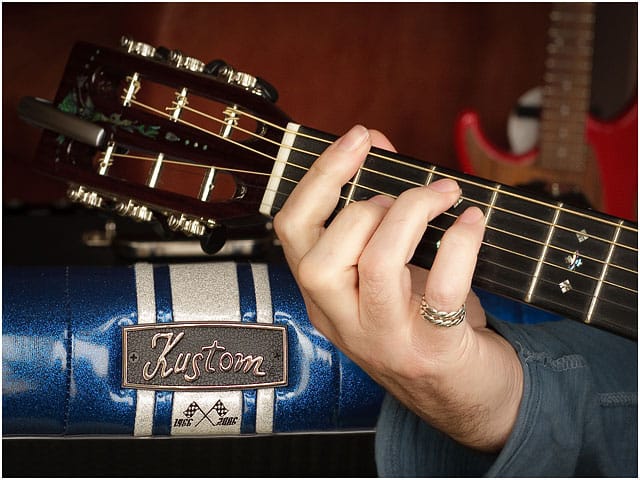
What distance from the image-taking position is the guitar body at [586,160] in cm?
164

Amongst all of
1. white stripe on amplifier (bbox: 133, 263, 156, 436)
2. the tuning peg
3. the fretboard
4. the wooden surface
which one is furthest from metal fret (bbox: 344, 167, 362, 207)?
the wooden surface

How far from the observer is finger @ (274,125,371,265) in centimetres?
69

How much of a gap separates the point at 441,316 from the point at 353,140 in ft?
0.53

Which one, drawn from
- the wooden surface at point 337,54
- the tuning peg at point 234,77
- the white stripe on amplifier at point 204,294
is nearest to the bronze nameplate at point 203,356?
the white stripe on amplifier at point 204,294

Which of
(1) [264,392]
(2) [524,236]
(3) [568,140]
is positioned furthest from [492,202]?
(3) [568,140]

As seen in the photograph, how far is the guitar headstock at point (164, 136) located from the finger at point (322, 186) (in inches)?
1.8

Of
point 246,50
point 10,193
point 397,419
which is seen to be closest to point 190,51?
point 246,50

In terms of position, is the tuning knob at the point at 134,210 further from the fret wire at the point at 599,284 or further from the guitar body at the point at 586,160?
the guitar body at the point at 586,160

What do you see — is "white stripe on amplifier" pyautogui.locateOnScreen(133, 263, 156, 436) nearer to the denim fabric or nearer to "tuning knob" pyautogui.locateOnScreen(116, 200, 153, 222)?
"tuning knob" pyautogui.locateOnScreen(116, 200, 153, 222)

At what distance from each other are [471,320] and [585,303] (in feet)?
0.46

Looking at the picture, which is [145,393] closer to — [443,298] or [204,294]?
[204,294]

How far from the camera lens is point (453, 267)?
65cm

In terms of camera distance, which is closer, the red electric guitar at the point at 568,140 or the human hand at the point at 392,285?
the human hand at the point at 392,285

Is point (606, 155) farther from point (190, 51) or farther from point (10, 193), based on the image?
point (10, 193)
